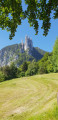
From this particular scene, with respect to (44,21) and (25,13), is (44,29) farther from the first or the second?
(25,13)

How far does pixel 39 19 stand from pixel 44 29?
1.75ft

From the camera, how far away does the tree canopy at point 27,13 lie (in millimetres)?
3920

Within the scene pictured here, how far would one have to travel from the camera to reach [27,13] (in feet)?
14.3

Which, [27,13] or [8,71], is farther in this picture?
[8,71]

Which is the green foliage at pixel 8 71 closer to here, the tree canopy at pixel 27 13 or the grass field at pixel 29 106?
the grass field at pixel 29 106

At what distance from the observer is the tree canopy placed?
392cm

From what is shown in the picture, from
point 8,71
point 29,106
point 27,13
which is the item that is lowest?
point 29,106

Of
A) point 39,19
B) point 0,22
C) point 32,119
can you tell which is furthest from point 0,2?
point 32,119

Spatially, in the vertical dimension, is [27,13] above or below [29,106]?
above

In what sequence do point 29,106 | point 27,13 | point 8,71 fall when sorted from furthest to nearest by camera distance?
point 8,71, point 29,106, point 27,13

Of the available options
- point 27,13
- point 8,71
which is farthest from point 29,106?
point 8,71

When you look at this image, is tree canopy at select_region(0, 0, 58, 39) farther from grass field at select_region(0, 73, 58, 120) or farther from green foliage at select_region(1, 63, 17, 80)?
green foliage at select_region(1, 63, 17, 80)

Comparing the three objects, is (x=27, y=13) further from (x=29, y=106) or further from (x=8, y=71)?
(x=8, y=71)

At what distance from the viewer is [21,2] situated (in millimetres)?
4129
